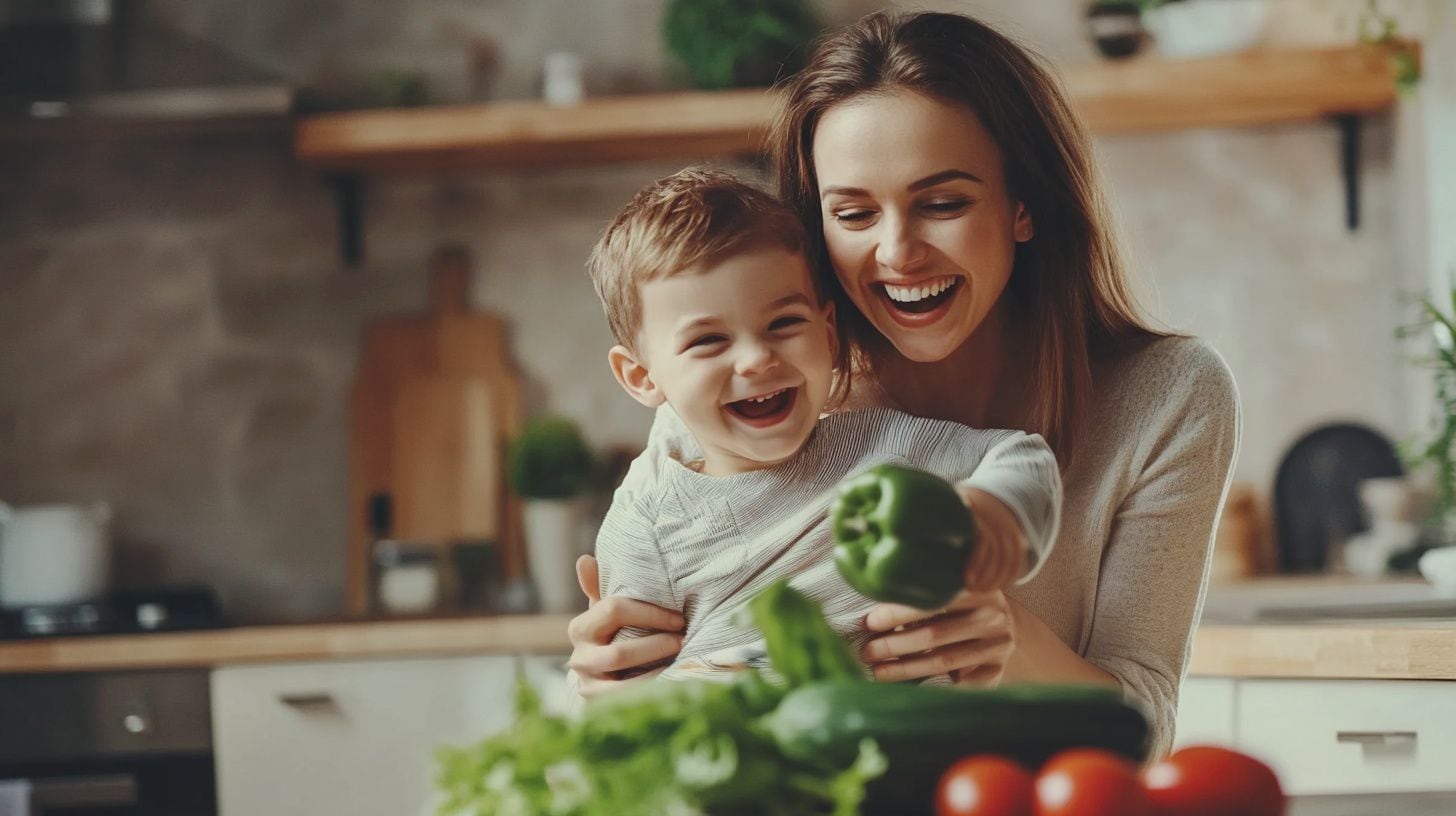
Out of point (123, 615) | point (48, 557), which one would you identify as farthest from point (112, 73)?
point (123, 615)

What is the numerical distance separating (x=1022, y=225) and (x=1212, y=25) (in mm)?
1599

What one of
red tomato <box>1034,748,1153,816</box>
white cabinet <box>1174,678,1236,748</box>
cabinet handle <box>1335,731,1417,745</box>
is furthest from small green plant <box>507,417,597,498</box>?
red tomato <box>1034,748,1153,816</box>

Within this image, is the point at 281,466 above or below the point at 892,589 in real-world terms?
above

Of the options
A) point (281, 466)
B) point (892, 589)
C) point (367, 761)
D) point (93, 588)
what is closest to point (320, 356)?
point (281, 466)

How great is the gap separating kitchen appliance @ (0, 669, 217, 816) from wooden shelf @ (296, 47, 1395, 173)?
1.05 m

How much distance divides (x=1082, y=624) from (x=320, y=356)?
88.5 inches

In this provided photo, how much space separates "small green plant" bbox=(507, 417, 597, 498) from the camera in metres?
3.15

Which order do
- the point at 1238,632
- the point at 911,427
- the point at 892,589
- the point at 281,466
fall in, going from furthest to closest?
the point at 281,466 → the point at 1238,632 → the point at 911,427 → the point at 892,589

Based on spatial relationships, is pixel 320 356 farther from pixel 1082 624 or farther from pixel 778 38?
pixel 1082 624

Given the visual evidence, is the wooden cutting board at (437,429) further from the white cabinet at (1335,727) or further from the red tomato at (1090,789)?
the red tomato at (1090,789)

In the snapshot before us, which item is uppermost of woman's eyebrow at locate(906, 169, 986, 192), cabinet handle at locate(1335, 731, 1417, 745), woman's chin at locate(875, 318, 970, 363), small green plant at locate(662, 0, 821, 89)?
small green plant at locate(662, 0, 821, 89)

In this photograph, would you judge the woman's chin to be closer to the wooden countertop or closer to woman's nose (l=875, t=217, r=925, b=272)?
woman's nose (l=875, t=217, r=925, b=272)

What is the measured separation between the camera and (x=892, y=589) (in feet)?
3.03

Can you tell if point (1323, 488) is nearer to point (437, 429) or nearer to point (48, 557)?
point (437, 429)
